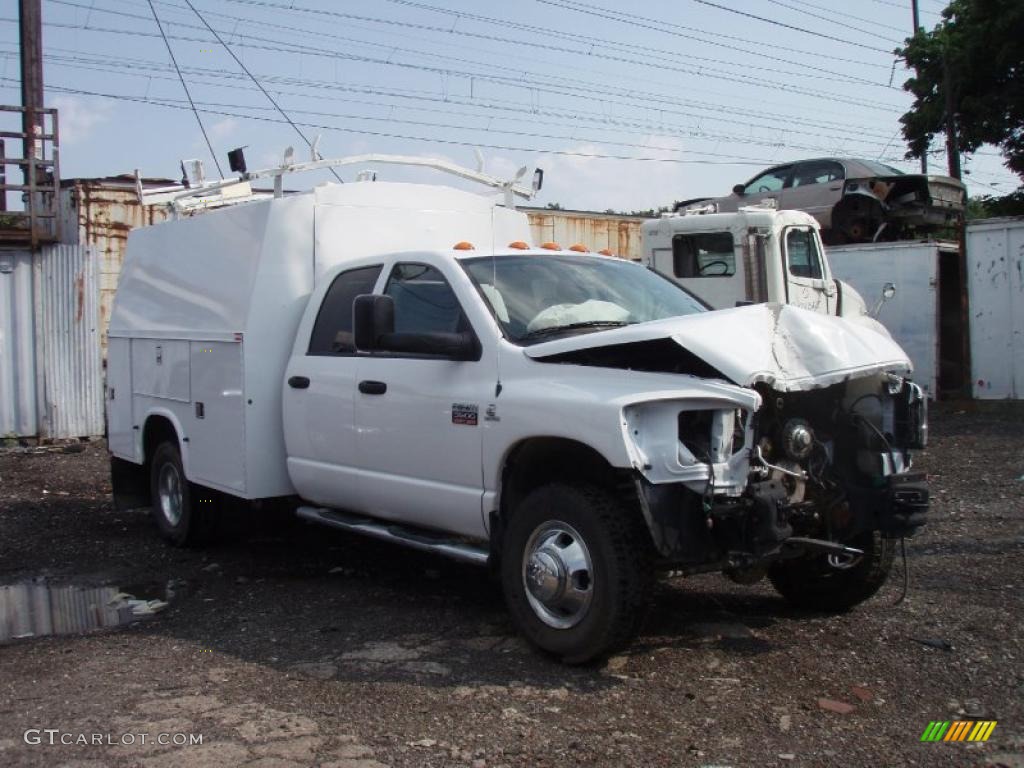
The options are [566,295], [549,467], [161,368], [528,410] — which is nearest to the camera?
[528,410]

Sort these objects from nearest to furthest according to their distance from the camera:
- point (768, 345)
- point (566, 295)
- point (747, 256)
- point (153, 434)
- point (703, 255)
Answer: point (768, 345)
point (566, 295)
point (153, 434)
point (747, 256)
point (703, 255)

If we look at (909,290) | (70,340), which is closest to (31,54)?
(70,340)

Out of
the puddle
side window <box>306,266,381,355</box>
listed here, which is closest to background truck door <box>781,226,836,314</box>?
side window <box>306,266,381,355</box>

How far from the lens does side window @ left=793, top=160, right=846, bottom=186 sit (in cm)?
1616

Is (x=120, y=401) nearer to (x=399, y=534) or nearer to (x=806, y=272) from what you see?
(x=399, y=534)

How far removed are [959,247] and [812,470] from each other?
11575mm

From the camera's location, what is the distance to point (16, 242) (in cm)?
1375

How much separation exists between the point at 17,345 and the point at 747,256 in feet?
30.2

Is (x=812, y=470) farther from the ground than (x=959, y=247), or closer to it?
closer to it

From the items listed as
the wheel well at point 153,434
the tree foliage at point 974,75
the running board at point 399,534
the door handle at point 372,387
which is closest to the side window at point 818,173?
the tree foliage at point 974,75

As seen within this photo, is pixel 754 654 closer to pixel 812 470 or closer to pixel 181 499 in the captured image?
pixel 812 470

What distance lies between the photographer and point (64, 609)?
20.5 ft

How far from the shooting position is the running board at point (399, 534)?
534 cm

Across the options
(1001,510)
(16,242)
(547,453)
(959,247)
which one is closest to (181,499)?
(547,453)
